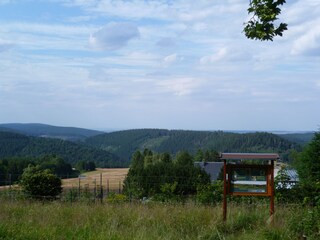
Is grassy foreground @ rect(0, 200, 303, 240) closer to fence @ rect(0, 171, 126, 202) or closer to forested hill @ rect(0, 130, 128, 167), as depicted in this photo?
fence @ rect(0, 171, 126, 202)

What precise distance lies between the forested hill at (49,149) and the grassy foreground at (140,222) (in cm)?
11652

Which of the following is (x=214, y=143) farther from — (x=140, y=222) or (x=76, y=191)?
(x=140, y=222)

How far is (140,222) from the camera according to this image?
7.51m

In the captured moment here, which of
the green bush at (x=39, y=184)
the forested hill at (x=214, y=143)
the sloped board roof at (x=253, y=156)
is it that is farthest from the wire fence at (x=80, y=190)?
the forested hill at (x=214, y=143)

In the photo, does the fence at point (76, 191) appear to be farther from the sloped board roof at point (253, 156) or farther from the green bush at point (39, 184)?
the sloped board roof at point (253, 156)

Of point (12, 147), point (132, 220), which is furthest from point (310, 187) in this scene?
point (12, 147)

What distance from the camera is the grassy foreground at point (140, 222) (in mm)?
6375

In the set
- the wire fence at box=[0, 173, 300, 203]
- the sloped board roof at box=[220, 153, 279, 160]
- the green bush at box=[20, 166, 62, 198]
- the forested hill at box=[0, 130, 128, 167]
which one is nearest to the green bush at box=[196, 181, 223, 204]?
the wire fence at box=[0, 173, 300, 203]

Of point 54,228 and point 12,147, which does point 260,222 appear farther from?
point 12,147

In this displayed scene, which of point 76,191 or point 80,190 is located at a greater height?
point 80,190

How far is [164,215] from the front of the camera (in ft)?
26.0

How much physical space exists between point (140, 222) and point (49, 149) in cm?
13279

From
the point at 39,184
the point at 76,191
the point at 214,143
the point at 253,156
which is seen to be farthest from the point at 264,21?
the point at 214,143

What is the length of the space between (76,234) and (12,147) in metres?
136
